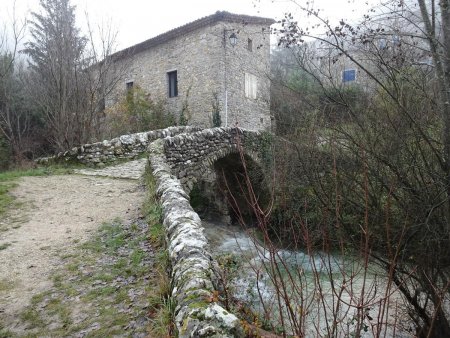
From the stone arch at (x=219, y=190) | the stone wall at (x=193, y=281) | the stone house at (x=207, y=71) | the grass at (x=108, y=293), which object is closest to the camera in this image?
the stone wall at (x=193, y=281)

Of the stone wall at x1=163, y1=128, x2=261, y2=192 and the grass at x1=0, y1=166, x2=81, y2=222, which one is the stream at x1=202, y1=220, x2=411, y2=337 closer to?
the stone wall at x1=163, y1=128, x2=261, y2=192

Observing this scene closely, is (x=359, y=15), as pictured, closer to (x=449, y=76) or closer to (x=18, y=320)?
(x=449, y=76)

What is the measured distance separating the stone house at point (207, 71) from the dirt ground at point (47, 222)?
9.27m

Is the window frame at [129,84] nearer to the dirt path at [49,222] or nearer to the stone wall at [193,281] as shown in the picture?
the dirt path at [49,222]

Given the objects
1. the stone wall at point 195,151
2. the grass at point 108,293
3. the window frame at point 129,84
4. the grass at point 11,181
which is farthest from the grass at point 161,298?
the window frame at point 129,84

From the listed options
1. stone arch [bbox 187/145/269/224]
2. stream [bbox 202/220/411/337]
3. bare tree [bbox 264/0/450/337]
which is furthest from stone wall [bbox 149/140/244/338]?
stone arch [bbox 187/145/269/224]

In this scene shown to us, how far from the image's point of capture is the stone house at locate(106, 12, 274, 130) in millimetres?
15914

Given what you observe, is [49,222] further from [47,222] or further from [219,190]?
[219,190]

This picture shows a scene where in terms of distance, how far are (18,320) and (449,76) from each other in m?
4.91

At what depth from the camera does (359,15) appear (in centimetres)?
438

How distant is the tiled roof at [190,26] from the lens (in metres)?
15.3

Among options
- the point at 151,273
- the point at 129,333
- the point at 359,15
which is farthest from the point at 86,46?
the point at 129,333

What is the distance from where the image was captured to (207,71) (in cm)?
1619

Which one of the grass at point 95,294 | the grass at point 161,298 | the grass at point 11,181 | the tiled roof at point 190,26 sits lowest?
the grass at point 95,294
